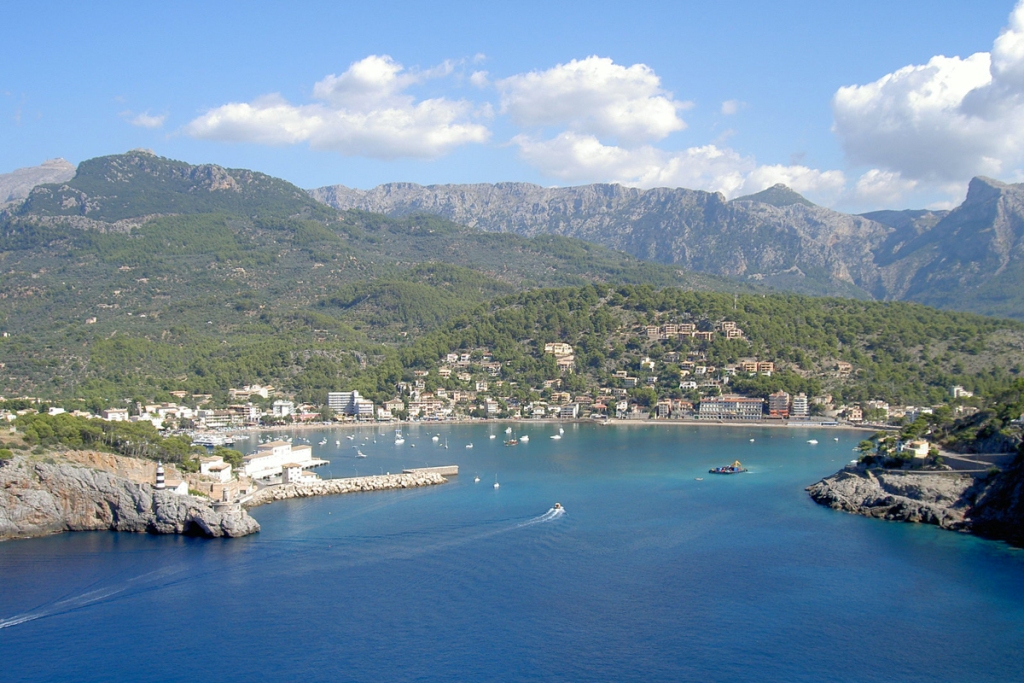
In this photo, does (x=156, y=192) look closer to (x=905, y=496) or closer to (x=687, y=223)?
(x=687, y=223)

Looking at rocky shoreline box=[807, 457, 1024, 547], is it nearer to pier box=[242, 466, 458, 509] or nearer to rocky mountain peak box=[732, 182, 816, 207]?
pier box=[242, 466, 458, 509]

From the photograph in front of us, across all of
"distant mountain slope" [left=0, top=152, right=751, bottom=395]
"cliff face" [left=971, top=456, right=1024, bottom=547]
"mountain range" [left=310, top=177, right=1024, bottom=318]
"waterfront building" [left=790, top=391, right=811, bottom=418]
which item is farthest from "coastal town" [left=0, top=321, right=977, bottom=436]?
"mountain range" [left=310, top=177, right=1024, bottom=318]

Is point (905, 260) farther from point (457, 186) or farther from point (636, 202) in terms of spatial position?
point (457, 186)

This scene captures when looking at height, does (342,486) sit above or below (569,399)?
below

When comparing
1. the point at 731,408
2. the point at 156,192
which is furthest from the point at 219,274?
the point at 731,408

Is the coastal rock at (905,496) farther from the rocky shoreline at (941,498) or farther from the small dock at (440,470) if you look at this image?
the small dock at (440,470)
